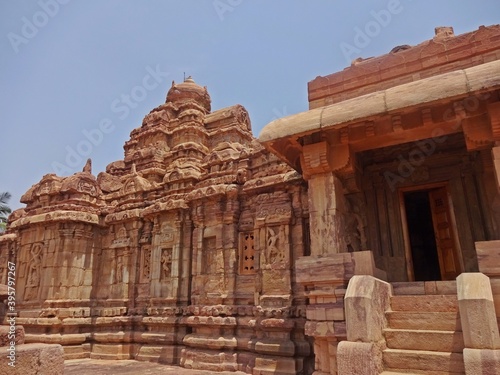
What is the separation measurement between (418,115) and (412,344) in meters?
3.66

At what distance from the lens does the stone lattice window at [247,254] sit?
983 centimetres

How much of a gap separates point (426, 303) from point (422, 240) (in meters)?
6.69

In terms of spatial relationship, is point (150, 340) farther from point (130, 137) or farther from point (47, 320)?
point (130, 137)

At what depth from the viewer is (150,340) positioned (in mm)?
10898

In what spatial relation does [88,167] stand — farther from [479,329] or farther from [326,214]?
[479,329]

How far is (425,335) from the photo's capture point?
4.86 meters

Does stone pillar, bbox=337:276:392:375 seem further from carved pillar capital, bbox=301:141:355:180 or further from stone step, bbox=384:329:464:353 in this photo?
carved pillar capital, bbox=301:141:355:180

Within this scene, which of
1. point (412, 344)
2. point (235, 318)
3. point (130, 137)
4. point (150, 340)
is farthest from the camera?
point (130, 137)

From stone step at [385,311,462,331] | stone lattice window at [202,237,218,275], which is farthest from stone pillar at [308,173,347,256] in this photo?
stone lattice window at [202,237,218,275]

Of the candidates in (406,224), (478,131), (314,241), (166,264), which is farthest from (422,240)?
(166,264)

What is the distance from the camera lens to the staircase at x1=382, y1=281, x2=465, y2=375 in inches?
180

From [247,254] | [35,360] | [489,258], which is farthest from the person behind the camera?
[247,254]

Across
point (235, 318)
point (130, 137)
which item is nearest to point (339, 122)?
point (235, 318)

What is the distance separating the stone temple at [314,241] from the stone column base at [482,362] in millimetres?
14
